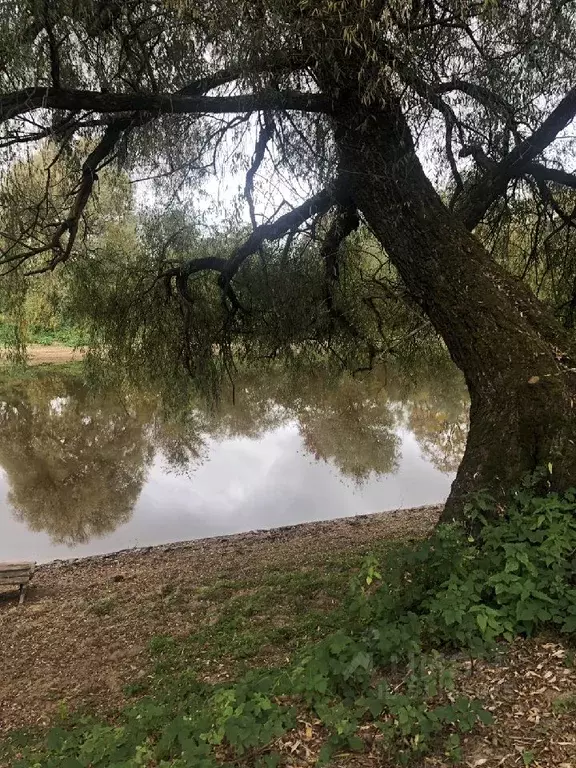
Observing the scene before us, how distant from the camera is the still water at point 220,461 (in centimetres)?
754

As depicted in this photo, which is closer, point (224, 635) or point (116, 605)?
point (224, 635)

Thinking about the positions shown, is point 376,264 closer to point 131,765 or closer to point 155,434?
point 155,434

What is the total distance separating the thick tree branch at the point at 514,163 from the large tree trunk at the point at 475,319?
68 cm

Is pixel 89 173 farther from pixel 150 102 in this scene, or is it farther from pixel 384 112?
pixel 384 112

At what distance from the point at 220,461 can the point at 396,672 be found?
7.84m

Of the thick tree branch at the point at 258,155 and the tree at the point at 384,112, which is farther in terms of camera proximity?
the thick tree branch at the point at 258,155

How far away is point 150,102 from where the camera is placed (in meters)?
3.30

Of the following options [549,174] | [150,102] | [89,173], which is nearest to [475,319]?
[549,174]

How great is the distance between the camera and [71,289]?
6.69m

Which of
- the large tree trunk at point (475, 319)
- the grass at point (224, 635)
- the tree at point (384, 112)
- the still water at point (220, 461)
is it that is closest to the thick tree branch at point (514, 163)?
the tree at point (384, 112)

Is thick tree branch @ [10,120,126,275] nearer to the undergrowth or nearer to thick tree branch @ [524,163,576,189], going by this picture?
thick tree branch @ [524,163,576,189]

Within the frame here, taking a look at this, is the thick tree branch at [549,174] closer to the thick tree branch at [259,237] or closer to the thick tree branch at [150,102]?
the thick tree branch at [259,237]

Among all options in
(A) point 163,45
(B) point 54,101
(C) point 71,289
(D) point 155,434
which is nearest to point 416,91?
(A) point 163,45

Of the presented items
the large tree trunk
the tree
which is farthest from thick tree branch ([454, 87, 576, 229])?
the large tree trunk
